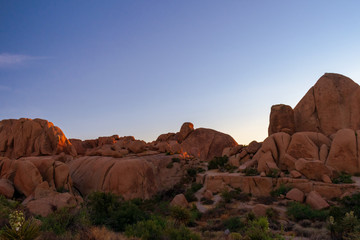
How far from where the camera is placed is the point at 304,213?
16.0 meters

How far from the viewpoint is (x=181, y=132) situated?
53.2 meters

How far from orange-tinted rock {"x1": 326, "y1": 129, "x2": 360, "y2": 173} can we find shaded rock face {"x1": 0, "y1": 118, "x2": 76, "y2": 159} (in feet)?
108

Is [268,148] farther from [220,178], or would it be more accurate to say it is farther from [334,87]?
[334,87]

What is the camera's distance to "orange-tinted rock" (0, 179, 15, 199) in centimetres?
1727

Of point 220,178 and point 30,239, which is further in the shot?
point 220,178

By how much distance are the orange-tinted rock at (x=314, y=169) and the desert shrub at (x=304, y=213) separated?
4016 millimetres

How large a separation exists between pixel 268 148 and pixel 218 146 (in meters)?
26.1

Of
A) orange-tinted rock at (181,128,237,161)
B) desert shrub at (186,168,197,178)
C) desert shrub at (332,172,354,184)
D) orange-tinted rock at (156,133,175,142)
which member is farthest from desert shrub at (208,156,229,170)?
orange-tinted rock at (156,133,175,142)

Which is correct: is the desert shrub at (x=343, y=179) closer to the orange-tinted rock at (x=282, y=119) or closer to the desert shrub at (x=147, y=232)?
the orange-tinted rock at (x=282, y=119)

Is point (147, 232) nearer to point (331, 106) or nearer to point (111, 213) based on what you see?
point (111, 213)

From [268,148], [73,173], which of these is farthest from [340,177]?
[73,173]

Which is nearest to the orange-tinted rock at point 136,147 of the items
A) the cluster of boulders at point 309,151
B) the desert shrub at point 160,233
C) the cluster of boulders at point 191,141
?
the cluster of boulders at point 309,151

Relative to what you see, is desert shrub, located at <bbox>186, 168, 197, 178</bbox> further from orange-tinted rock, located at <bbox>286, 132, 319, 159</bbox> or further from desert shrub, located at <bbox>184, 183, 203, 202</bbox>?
orange-tinted rock, located at <bbox>286, 132, 319, 159</bbox>

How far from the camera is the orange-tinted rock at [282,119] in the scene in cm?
3047
